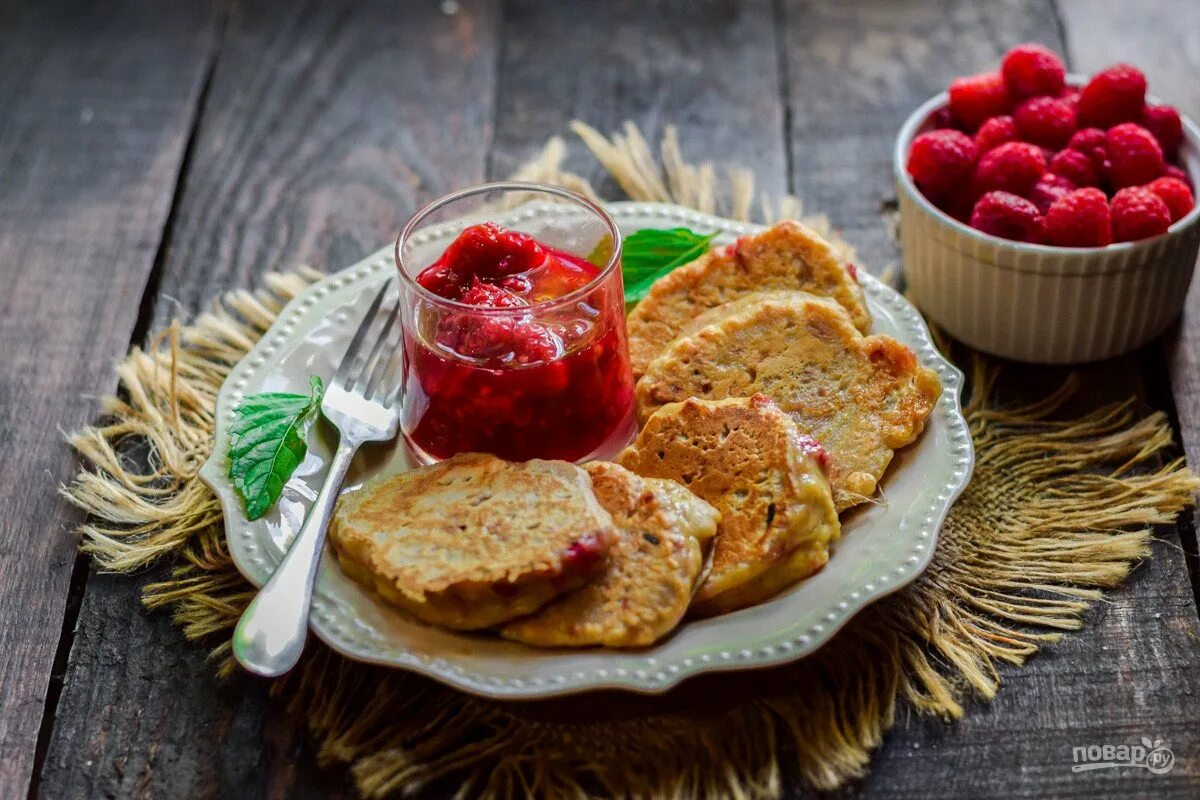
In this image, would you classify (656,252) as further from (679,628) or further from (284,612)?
(284,612)

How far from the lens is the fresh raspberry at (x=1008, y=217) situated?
2.40 m

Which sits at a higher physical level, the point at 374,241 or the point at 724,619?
the point at 724,619

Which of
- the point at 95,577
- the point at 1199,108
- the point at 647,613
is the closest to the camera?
the point at 647,613

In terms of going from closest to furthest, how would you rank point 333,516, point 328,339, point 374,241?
point 333,516, point 328,339, point 374,241

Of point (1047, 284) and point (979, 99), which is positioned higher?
point (979, 99)

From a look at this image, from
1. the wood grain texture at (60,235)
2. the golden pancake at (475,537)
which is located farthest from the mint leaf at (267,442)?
the wood grain texture at (60,235)

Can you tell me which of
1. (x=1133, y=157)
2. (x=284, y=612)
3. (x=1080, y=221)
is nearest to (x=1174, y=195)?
(x=1133, y=157)

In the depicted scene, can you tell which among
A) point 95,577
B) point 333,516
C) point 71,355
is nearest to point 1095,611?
point 333,516

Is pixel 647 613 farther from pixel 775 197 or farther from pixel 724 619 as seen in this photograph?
pixel 775 197

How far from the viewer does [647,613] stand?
1830mm

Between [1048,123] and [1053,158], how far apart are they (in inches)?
3.4

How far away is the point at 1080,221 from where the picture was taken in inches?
92.4

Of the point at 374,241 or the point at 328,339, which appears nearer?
the point at 328,339

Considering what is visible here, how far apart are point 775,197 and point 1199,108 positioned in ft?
3.53
